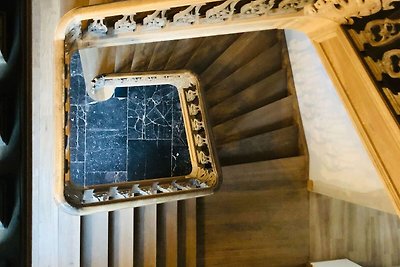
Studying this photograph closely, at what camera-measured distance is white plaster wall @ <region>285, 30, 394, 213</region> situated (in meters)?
3.78

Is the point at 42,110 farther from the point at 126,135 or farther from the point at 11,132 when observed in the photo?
the point at 126,135

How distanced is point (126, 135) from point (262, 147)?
1683mm

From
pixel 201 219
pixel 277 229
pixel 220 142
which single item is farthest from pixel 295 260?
pixel 220 142

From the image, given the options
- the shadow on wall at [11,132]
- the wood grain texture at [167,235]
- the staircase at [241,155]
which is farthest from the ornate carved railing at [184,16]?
the wood grain texture at [167,235]

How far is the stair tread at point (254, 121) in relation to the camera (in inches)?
198

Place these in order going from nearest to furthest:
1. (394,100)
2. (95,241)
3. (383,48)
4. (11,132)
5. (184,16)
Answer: (394,100), (383,48), (184,16), (11,132), (95,241)

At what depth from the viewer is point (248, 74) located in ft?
16.8

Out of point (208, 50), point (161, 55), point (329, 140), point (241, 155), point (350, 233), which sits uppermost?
point (208, 50)

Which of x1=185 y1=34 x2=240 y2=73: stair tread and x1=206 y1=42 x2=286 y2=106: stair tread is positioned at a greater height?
x1=185 y1=34 x2=240 y2=73: stair tread

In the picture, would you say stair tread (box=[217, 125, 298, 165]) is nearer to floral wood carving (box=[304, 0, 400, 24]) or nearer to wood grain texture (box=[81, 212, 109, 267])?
wood grain texture (box=[81, 212, 109, 267])

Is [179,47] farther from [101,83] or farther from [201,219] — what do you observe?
[201,219]

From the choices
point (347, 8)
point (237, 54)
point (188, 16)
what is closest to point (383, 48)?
point (347, 8)

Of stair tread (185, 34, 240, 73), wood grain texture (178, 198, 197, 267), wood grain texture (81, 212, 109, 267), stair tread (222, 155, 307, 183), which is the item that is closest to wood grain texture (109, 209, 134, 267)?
wood grain texture (81, 212, 109, 267)

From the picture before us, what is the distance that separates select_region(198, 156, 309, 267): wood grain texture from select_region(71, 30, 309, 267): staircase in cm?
1
